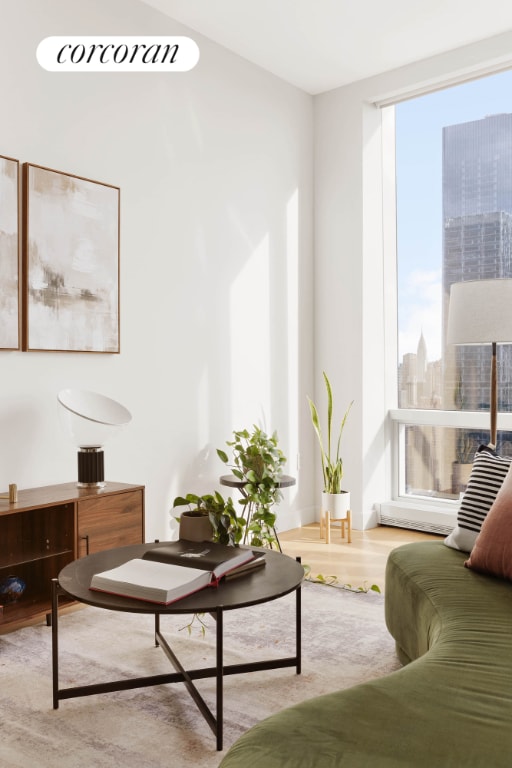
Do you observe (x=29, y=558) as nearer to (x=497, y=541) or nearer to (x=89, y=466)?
(x=89, y=466)

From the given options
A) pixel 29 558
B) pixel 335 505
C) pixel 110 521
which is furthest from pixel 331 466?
pixel 29 558

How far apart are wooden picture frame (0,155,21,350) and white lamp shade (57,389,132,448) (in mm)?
339

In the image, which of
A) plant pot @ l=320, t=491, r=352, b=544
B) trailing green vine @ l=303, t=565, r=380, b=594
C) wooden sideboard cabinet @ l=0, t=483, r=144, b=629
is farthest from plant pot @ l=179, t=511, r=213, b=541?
plant pot @ l=320, t=491, r=352, b=544

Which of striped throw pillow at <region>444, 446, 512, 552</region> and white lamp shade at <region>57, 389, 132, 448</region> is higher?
white lamp shade at <region>57, 389, 132, 448</region>

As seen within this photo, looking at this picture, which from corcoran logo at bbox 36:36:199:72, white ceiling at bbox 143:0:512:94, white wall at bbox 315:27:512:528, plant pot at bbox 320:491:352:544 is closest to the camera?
corcoran logo at bbox 36:36:199:72

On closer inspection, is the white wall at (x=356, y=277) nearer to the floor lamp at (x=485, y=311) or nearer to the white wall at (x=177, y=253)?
the white wall at (x=177, y=253)

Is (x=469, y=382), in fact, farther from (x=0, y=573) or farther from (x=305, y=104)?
(x=0, y=573)

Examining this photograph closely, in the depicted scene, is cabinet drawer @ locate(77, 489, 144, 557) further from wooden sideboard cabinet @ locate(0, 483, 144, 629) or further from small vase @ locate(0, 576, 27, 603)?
small vase @ locate(0, 576, 27, 603)

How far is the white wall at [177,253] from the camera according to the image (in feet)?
10.4

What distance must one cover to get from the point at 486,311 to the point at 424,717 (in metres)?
1.94

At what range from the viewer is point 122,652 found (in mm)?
2467

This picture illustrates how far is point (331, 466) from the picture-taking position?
4.63 m

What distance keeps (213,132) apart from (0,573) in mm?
2706

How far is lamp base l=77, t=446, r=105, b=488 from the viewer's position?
3.08 m
